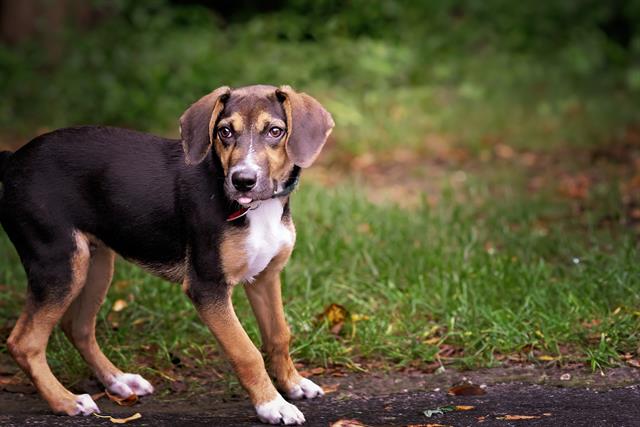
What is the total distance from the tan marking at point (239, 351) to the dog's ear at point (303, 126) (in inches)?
30.7

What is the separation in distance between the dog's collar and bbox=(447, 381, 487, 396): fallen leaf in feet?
4.62

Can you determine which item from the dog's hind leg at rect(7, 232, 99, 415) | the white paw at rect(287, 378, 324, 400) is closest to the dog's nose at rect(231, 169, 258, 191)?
the dog's hind leg at rect(7, 232, 99, 415)

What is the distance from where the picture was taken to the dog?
→ 197 inches

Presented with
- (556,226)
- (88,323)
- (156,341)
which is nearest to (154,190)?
(88,323)

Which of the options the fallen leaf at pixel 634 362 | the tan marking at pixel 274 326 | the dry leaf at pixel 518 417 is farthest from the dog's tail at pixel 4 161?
the fallen leaf at pixel 634 362

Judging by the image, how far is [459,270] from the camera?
7000 mm

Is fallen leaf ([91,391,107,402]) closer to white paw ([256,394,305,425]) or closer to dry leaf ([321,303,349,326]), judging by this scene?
white paw ([256,394,305,425])

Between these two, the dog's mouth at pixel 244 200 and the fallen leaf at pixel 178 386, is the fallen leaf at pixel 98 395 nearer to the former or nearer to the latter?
the fallen leaf at pixel 178 386

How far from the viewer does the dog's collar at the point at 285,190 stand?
5.05m

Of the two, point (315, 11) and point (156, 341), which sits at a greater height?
point (315, 11)

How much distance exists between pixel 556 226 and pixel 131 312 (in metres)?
3.32

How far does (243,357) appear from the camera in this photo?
5086 millimetres

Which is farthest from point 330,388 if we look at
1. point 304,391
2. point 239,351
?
point 239,351

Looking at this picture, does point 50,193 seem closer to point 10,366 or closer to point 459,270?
point 10,366
